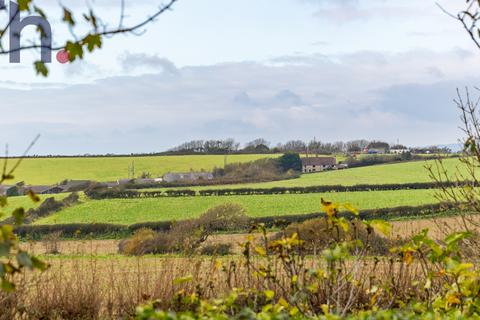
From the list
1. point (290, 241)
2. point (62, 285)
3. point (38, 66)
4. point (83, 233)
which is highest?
point (38, 66)

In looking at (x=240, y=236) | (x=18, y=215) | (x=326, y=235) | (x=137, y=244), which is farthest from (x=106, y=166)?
(x=18, y=215)

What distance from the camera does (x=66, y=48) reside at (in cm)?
368

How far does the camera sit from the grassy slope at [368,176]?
188ft

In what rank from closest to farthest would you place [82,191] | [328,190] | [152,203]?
[152,203], [328,190], [82,191]

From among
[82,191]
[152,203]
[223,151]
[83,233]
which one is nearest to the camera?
[83,233]

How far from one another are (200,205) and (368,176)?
67.8 feet

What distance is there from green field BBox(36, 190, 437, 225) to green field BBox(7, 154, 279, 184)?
65.3ft

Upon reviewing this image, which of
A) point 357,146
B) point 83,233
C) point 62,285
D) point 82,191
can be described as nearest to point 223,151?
point 357,146

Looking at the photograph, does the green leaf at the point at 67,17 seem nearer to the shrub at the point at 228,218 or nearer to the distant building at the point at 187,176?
the shrub at the point at 228,218

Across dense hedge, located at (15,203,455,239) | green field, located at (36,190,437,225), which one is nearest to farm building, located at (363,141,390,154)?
green field, located at (36,190,437,225)

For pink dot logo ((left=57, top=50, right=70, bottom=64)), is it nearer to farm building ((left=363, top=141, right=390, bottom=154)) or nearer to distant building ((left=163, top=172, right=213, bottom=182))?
distant building ((left=163, top=172, right=213, bottom=182))

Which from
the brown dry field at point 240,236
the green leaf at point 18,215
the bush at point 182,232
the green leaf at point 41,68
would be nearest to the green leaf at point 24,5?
the green leaf at point 41,68

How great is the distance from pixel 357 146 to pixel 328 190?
42650 mm

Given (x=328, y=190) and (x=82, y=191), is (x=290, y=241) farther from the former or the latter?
(x=82, y=191)
